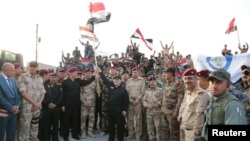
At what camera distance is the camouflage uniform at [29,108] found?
22.7 feet

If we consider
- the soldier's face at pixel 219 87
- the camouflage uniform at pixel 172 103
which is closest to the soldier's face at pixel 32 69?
the camouflage uniform at pixel 172 103

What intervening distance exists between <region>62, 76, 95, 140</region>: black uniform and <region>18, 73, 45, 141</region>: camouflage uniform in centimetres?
100

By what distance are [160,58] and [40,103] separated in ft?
26.4

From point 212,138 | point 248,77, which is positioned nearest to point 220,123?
point 212,138

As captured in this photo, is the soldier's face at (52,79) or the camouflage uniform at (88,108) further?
the camouflage uniform at (88,108)

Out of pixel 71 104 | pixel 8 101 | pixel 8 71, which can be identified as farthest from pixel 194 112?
pixel 71 104

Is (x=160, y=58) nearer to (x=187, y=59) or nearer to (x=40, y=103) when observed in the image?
(x=187, y=59)

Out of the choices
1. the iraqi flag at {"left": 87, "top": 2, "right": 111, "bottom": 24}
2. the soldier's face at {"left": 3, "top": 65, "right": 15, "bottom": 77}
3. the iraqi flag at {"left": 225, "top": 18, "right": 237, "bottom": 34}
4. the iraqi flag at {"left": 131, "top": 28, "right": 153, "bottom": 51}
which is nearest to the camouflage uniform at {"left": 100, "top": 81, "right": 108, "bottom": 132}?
the iraqi flag at {"left": 87, "top": 2, "right": 111, "bottom": 24}

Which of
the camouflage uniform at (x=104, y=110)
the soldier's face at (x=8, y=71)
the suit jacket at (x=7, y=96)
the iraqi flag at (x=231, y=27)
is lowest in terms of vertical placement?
the camouflage uniform at (x=104, y=110)

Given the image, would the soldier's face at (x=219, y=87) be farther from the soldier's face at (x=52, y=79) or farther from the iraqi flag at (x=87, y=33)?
the iraqi flag at (x=87, y=33)

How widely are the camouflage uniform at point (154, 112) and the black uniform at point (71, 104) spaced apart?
1.95 m

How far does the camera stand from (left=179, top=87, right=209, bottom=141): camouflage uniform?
4.64 metres

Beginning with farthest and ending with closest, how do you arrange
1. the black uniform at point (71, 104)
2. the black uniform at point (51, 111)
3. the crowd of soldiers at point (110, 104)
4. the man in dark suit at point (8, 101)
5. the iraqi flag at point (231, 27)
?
the iraqi flag at point (231, 27) < the black uniform at point (71, 104) < the black uniform at point (51, 111) < the man in dark suit at point (8, 101) < the crowd of soldiers at point (110, 104)

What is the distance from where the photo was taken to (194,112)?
191 inches
